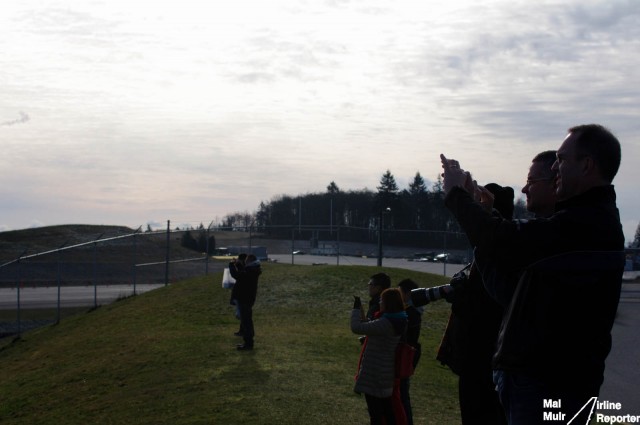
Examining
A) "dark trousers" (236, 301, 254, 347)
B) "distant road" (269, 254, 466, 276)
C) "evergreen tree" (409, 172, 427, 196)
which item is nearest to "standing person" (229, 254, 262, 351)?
"dark trousers" (236, 301, 254, 347)

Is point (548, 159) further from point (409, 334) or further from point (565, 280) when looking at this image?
point (409, 334)

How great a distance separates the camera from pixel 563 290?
303cm

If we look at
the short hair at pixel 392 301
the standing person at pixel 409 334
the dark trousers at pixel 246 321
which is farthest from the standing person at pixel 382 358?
the dark trousers at pixel 246 321

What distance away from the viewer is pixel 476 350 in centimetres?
459

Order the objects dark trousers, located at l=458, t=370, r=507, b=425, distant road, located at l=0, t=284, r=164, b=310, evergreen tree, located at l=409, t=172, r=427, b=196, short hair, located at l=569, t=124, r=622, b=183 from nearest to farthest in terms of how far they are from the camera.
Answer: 1. short hair, located at l=569, t=124, r=622, b=183
2. dark trousers, located at l=458, t=370, r=507, b=425
3. distant road, located at l=0, t=284, r=164, b=310
4. evergreen tree, located at l=409, t=172, r=427, b=196

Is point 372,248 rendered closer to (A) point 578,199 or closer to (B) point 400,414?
(B) point 400,414

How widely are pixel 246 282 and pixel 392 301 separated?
7.92 m

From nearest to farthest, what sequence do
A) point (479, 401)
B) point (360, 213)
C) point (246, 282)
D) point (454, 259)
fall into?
1. point (479, 401)
2. point (246, 282)
3. point (454, 259)
4. point (360, 213)

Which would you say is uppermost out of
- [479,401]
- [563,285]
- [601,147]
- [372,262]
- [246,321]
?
[601,147]

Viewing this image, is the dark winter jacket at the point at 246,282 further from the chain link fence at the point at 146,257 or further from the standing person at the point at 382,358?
the chain link fence at the point at 146,257

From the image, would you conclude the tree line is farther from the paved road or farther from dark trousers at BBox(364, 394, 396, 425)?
dark trousers at BBox(364, 394, 396, 425)

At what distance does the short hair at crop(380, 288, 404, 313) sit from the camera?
24.1 ft

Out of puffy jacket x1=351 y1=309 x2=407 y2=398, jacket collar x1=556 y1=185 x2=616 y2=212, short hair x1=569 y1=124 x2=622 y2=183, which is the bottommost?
puffy jacket x1=351 y1=309 x2=407 y2=398

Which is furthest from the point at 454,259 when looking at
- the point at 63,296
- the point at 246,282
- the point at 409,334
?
the point at 409,334
